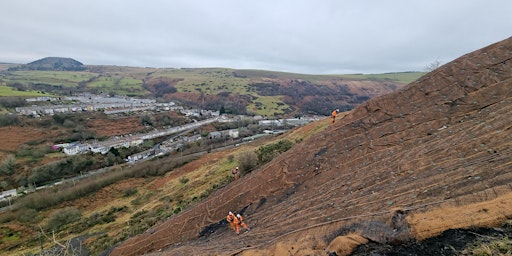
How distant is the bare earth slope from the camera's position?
7.66 meters

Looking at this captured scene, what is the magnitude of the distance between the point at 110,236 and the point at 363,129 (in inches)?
955

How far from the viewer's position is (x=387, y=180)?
10.5m

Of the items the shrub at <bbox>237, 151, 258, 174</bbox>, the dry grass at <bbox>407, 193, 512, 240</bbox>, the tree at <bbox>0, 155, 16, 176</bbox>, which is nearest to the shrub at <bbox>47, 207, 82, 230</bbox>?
the shrub at <bbox>237, 151, 258, 174</bbox>

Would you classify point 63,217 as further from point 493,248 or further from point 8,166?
point 493,248

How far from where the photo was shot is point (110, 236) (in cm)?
2597

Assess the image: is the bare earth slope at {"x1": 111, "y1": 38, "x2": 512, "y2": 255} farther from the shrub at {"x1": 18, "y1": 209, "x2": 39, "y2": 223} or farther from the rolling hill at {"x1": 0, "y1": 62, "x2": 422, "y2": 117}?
the rolling hill at {"x1": 0, "y1": 62, "x2": 422, "y2": 117}

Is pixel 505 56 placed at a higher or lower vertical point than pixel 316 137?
higher

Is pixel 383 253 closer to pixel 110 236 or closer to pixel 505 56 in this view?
pixel 505 56

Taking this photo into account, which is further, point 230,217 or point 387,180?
point 230,217

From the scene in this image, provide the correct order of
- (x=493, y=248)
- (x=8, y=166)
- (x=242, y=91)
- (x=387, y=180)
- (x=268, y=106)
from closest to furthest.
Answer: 1. (x=493, y=248)
2. (x=387, y=180)
3. (x=8, y=166)
4. (x=268, y=106)
5. (x=242, y=91)

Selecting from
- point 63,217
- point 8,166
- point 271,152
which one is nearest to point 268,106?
point 8,166

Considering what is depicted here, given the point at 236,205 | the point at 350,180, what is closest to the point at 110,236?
the point at 236,205

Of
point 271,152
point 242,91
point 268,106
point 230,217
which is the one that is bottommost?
point 230,217

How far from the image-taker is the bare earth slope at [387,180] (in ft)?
25.1
